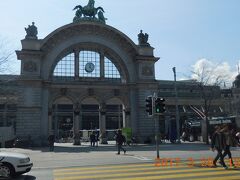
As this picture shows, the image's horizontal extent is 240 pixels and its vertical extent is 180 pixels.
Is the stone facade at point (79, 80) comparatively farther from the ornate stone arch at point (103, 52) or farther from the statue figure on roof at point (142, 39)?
the statue figure on roof at point (142, 39)

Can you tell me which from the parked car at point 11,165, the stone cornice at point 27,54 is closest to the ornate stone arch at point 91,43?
the stone cornice at point 27,54

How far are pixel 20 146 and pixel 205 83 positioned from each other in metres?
28.2

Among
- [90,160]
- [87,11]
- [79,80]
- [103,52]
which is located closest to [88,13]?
[87,11]

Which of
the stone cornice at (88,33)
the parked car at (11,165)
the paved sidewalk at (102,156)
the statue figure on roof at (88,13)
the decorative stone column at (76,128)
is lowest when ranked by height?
the paved sidewalk at (102,156)

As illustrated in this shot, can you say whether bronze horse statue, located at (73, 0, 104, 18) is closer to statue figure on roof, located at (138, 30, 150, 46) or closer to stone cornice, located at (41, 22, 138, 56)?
stone cornice, located at (41, 22, 138, 56)

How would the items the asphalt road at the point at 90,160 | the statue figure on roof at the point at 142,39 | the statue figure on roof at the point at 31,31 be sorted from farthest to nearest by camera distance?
1. the statue figure on roof at the point at 142,39
2. the statue figure on roof at the point at 31,31
3. the asphalt road at the point at 90,160

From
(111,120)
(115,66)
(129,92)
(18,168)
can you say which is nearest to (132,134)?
(129,92)

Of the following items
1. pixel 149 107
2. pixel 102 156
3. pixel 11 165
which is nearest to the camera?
pixel 11 165

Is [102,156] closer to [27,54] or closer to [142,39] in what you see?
[27,54]

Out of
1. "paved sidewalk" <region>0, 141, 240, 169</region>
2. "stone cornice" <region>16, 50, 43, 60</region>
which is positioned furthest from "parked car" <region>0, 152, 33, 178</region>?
"stone cornice" <region>16, 50, 43, 60</region>

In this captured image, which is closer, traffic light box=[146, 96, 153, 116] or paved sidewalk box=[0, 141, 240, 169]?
paved sidewalk box=[0, 141, 240, 169]

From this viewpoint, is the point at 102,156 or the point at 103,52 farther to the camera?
the point at 103,52

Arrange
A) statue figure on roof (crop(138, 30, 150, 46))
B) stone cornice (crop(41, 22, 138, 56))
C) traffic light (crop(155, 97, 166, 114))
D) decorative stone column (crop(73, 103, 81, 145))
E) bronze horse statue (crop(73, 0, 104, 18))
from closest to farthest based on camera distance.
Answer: traffic light (crop(155, 97, 166, 114)), decorative stone column (crop(73, 103, 81, 145)), stone cornice (crop(41, 22, 138, 56)), bronze horse statue (crop(73, 0, 104, 18)), statue figure on roof (crop(138, 30, 150, 46))

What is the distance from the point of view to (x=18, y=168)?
14578 millimetres
